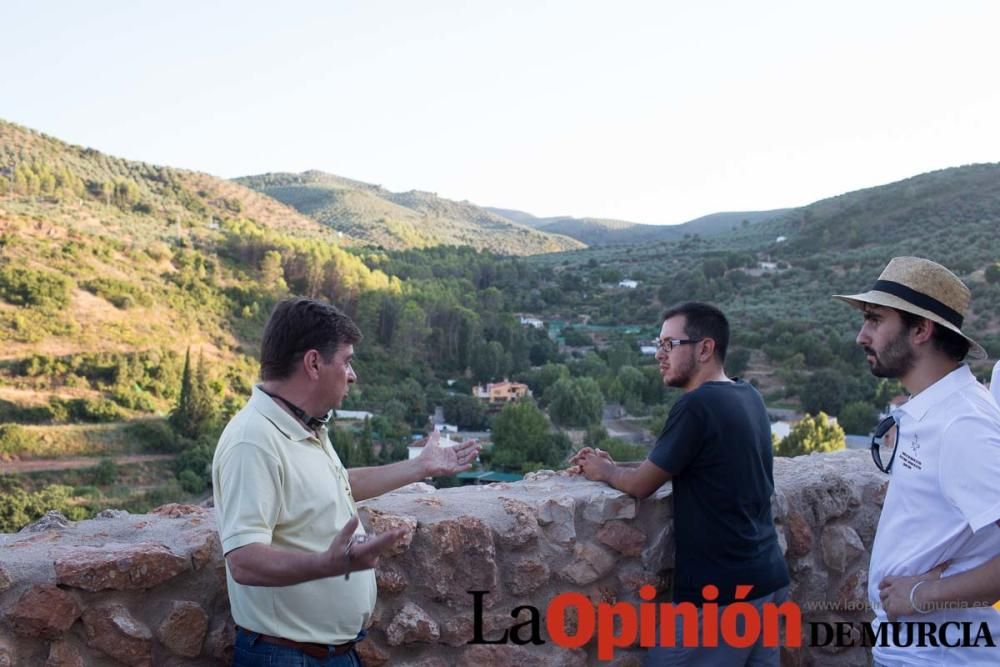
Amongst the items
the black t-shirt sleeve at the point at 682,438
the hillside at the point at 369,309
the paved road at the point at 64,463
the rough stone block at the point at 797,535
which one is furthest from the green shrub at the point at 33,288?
the black t-shirt sleeve at the point at 682,438

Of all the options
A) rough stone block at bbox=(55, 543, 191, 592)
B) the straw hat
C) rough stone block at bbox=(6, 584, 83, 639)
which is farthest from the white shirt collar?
rough stone block at bbox=(6, 584, 83, 639)

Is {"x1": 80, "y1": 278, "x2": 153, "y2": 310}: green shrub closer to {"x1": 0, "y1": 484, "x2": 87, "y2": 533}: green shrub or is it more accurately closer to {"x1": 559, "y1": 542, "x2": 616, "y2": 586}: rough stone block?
{"x1": 0, "y1": 484, "x2": 87, "y2": 533}: green shrub

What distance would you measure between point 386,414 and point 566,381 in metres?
6.10

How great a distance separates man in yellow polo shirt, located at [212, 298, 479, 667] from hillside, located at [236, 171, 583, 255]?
5859 centimetres

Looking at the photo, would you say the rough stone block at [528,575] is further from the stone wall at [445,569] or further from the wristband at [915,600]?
the wristband at [915,600]

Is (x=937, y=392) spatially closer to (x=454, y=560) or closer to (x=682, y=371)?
A: (x=682, y=371)

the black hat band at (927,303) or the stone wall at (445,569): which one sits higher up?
the black hat band at (927,303)

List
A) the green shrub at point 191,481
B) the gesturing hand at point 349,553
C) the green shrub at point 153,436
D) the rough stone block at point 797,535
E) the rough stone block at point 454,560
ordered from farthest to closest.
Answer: the green shrub at point 153,436 < the green shrub at point 191,481 < the rough stone block at point 797,535 < the rough stone block at point 454,560 < the gesturing hand at point 349,553

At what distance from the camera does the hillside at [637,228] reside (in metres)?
75.8

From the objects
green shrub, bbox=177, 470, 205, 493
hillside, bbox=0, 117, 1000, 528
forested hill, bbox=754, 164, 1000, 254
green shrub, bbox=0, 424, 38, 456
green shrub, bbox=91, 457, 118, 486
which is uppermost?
forested hill, bbox=754, 164, 1000, 254

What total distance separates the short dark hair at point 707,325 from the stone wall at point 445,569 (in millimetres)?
501

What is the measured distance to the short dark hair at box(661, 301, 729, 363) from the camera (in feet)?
7.50

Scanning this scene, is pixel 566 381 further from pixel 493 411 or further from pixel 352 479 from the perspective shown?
pixel 352 479

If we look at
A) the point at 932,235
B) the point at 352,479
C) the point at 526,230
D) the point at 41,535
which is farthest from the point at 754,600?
the point at 526,230
